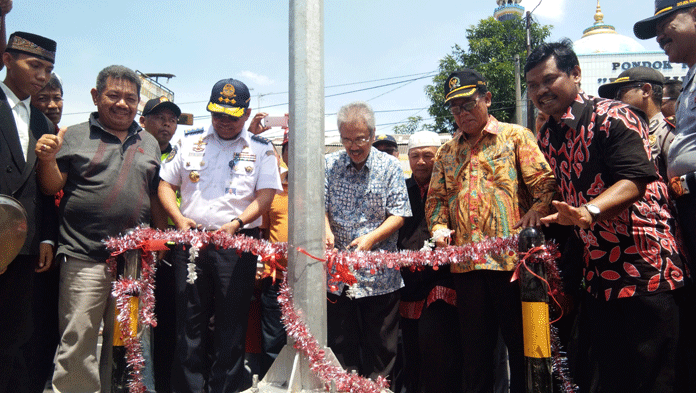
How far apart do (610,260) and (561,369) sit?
2.33 feet

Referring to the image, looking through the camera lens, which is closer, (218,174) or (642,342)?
(642,342)

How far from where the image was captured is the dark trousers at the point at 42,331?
11.1 feet

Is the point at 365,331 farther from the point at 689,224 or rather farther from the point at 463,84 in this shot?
the point at 689,224

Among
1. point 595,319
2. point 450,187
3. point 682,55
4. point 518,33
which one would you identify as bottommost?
point 595,319

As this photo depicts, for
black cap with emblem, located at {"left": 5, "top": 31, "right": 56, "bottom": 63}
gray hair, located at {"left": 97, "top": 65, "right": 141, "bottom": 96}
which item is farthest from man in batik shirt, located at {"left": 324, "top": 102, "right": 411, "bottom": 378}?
black cap with emblem, located at {"left": 5, "top": 31, "right": 56, "bottom": 63}

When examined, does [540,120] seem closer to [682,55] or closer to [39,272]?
[682,55]

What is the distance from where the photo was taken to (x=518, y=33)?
2825 cm

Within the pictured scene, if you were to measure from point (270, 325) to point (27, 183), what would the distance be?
224 centimetres

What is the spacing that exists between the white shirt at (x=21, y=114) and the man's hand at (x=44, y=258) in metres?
0.62

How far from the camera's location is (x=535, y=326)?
2570 mm

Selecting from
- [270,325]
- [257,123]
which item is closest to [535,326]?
[270,325]

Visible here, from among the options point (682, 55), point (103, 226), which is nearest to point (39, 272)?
point (103, 226)

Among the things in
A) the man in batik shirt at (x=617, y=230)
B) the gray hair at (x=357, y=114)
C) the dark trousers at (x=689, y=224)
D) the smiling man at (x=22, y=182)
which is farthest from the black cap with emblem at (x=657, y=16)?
the smiling man at (x=22, y=182)

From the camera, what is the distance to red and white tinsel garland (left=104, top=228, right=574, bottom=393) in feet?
9.28
